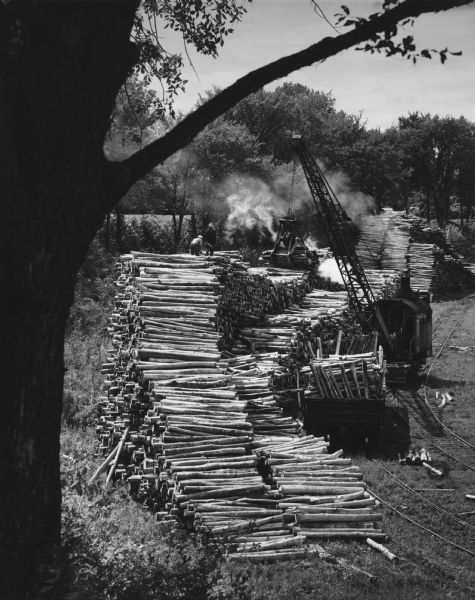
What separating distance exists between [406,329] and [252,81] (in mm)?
21476

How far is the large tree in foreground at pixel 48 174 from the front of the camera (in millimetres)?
6043

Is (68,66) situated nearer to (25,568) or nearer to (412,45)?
(412,45)

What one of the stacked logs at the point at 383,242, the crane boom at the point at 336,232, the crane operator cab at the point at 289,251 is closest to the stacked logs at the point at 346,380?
the crane boom at the point at 336,232

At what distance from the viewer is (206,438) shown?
13.8 meters

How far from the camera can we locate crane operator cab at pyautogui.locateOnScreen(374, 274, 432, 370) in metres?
26.2

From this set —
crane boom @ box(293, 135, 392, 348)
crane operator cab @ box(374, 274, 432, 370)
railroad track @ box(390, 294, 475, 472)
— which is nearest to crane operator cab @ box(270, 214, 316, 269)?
crane boom @ box(293, 135, 392, 348)

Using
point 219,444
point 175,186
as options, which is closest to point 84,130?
point 219,444

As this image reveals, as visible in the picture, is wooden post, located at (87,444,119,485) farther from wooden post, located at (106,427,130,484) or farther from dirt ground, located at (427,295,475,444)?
dirt ground, located at (427,295,475,444)

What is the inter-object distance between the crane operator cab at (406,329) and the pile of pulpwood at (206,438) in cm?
757

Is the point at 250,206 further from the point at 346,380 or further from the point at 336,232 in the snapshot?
the point at 346,380

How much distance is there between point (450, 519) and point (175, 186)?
1322 inches

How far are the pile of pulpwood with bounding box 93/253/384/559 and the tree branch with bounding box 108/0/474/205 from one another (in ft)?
21.9

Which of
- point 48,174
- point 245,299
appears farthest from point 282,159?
point 48,174

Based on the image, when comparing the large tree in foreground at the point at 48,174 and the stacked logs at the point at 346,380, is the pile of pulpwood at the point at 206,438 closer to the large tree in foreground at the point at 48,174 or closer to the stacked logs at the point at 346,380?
the stacked logs at the point at 346,380
